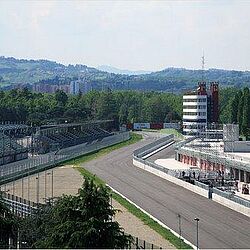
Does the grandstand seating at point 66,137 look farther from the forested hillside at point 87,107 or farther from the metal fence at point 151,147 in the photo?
the metal fence at point 151,147

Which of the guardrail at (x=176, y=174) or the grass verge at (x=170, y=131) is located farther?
the grass verge at (x=170, y=131)

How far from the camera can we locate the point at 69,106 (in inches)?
3799

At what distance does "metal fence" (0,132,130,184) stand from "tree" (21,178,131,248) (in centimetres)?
2480

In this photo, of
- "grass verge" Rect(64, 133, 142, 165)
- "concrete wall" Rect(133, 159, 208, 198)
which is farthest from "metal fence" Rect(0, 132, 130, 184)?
"concrete wall" Rect(133, 159, 208, 198)

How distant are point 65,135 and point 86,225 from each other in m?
56.9

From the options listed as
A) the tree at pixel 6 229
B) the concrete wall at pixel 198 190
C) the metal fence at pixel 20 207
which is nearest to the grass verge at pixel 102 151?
the concrete wall at pixel 198 190

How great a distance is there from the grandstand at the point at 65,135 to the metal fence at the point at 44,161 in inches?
33.5

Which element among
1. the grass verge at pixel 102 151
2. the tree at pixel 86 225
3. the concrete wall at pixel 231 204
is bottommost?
the grass verge at pixel 102 151

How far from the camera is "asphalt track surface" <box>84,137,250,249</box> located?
27.1 m

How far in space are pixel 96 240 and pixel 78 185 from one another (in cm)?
2519

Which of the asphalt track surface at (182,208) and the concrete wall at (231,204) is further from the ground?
the concrete wall at (231,204)

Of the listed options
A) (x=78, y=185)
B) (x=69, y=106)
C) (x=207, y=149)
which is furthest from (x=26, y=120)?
(x=78, y=185)

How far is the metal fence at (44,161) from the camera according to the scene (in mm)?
47031

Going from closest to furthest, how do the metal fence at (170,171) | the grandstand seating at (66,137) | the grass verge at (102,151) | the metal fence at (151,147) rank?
the metal fence at (170,171) < the grass verge at (102,151) < the metal fence at (151,147) < the grandstand seating at (66,137)
